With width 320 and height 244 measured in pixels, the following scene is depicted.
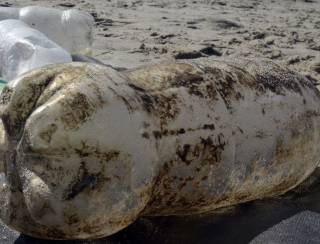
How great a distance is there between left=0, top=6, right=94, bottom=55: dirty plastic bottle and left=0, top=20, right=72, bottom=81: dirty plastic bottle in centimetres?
59

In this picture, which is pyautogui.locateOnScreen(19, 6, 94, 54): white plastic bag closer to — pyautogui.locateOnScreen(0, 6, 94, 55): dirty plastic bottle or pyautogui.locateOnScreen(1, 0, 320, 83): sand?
pyautogui.locateOnScreen(0, 6, 94, 55): dirty plastic bottle

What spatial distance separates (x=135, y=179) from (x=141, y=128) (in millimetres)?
136

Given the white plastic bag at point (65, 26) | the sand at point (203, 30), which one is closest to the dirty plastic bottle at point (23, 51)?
the white plastic bag at point (65, 26)

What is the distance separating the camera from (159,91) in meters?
1.78

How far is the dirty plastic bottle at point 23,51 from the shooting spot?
3.43 meters

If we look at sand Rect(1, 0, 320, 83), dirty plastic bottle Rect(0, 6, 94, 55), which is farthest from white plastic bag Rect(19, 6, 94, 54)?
sand Rect(1, 0, 320, 83)

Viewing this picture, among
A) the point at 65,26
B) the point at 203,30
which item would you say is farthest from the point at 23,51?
the point at 203,30

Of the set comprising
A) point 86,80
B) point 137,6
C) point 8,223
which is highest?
point 86,80

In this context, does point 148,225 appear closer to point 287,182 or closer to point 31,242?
point 31,242

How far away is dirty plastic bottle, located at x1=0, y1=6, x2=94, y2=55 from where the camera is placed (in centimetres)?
446

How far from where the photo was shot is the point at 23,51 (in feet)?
11.8

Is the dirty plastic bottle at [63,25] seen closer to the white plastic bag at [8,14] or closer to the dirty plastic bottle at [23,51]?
the white plastic bag at [8,14]

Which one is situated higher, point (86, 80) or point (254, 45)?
point (86, 80)

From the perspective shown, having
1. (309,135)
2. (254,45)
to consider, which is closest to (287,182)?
(309,135)
